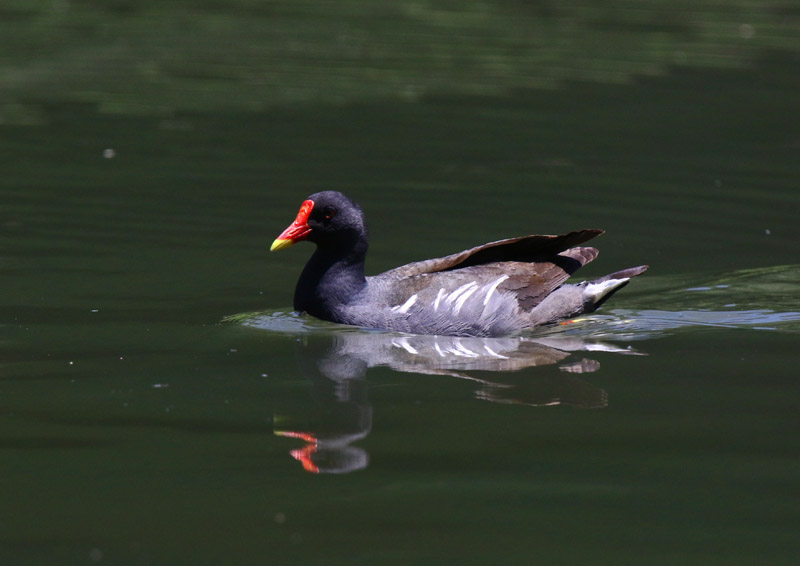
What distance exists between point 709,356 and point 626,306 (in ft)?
5.17

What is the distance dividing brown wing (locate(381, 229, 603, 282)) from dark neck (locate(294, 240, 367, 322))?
0.77 ft

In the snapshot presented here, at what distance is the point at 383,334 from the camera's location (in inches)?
309

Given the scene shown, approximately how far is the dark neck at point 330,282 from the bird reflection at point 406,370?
0.93ft

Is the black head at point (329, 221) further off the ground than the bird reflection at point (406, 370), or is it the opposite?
the black head at point (329, 221)

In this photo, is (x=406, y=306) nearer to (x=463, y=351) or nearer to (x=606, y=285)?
(x=463, y=351)

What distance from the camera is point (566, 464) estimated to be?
17.0 feet

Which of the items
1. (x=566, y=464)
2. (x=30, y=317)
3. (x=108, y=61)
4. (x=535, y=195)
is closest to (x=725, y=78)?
(x=535, y=195)

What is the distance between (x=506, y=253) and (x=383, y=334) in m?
1.10

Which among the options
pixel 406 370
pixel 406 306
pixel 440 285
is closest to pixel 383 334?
pixel 406 306

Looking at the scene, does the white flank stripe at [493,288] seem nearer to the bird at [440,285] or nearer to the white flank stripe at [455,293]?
the bird at [440,285]

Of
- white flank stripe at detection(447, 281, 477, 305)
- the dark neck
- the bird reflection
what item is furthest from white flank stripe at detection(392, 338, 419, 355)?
the dark neck

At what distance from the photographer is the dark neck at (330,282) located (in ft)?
26.5

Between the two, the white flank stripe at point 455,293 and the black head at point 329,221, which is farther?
the black head at point 329,221

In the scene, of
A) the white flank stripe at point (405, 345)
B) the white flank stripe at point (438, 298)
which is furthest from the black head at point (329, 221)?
the white flank stripe at point (405, 345)
